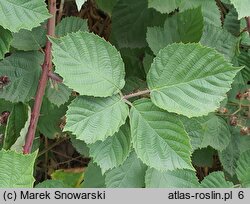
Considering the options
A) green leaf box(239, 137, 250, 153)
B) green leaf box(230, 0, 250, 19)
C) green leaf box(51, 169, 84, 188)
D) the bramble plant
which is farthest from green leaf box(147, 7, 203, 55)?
green leaf box(51, 169, 84, 188)

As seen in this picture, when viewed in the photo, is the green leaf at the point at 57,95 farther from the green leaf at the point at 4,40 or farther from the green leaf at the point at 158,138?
the green leaf at the point at 158,138

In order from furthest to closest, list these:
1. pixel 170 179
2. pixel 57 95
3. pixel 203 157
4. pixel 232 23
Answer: pixel 203 157 < pixel 232 23 < pixel 57 95 < pixel 170 179

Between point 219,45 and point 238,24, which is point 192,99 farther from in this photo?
point 238,24

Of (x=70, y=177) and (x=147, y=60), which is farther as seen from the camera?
(x=70, y=177)

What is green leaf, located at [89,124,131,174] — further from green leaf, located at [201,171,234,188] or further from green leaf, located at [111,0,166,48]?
green leaf, located at [111,0,166,48]

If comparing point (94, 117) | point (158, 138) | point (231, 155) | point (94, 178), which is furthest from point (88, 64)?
point (231, 155)

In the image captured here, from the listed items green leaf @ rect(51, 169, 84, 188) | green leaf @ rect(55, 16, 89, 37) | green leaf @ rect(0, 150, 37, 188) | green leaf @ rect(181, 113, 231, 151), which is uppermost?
green leaf @ rect(55, 16, 89, 37)

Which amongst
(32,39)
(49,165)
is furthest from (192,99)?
(49,165)

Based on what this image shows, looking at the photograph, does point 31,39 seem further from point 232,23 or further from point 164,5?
point 232,23
